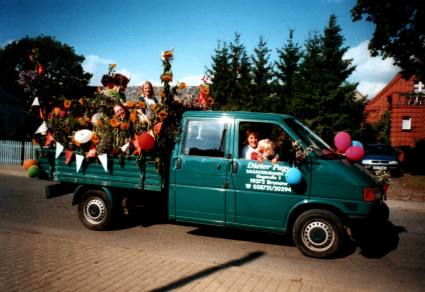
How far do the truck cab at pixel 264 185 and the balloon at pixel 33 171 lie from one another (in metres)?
2.76

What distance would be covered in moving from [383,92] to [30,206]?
4657 cm

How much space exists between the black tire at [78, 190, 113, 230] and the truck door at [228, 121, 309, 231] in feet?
8.33

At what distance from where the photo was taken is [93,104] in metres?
7.01

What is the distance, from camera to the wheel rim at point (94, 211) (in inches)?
262

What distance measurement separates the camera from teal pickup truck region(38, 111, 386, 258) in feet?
17.0

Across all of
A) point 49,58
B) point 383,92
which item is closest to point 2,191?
point 383,92

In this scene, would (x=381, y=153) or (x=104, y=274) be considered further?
(x=381, y=153)

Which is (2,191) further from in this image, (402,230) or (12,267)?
(402,230)

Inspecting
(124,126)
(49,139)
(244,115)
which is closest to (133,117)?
(124,126)

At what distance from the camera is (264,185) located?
545 cm

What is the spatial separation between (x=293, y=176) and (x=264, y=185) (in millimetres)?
558

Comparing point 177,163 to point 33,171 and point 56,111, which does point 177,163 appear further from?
point 33,171

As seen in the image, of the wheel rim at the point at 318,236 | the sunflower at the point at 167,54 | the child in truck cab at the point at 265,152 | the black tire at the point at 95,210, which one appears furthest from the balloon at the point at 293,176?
the black tire at the point at 95,210

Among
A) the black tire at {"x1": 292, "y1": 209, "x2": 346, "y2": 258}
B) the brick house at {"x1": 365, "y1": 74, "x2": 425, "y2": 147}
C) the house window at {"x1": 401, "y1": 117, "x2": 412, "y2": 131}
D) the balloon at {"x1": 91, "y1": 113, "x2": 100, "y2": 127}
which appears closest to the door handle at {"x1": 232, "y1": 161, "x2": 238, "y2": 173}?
the black tire at {"x1": 292, "y1": 209, "x2": 346, "y2": 258}
